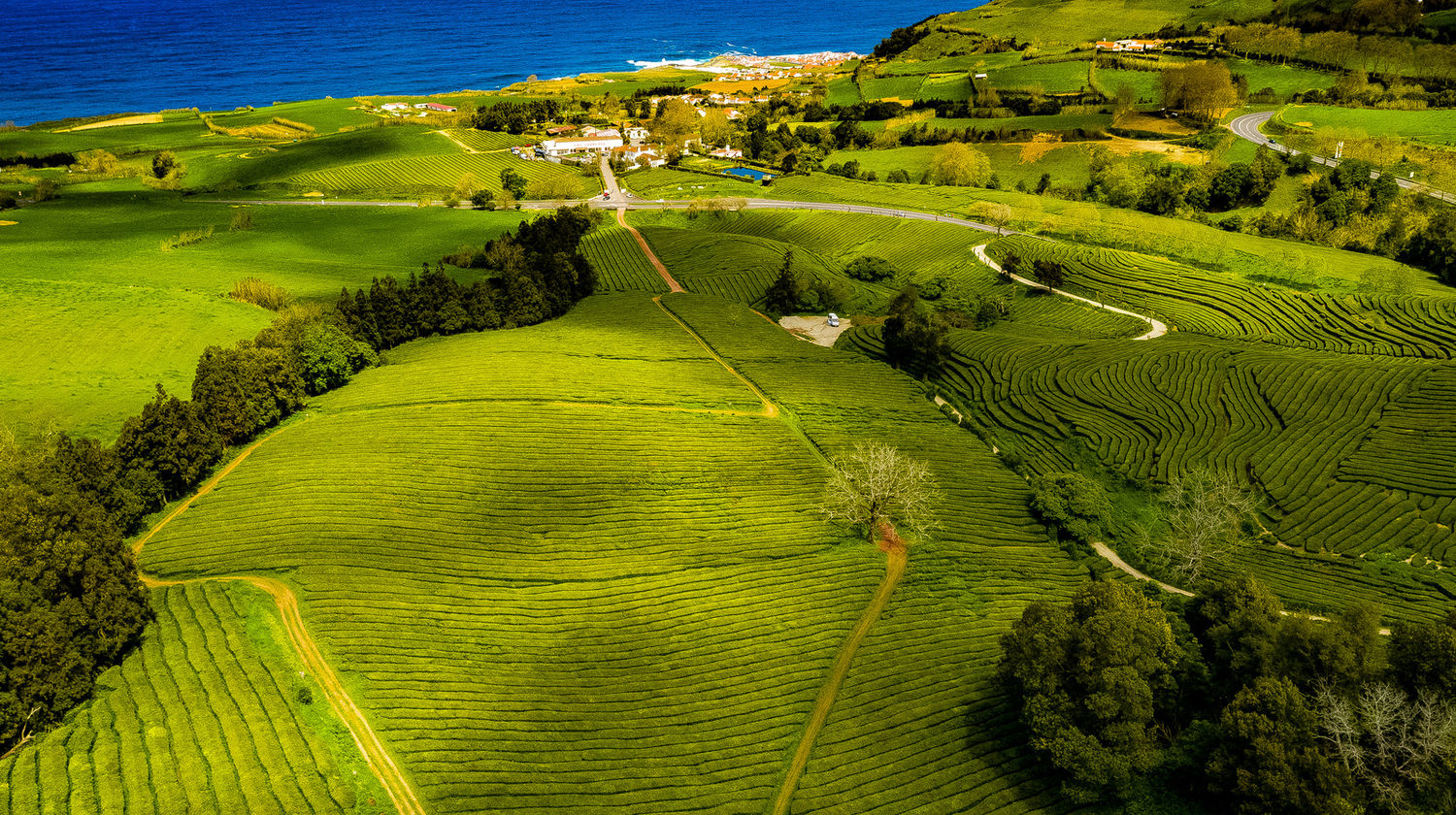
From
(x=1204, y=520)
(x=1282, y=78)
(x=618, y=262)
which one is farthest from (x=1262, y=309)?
(x=1282, y=78)

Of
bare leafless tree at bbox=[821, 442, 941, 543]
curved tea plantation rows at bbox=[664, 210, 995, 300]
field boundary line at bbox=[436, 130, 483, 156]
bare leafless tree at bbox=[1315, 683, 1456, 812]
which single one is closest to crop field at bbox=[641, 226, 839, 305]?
curved tea plantation rows at bbox=[664, 210, 995, 300]

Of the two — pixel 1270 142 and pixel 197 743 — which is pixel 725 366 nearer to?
pixel 197 743

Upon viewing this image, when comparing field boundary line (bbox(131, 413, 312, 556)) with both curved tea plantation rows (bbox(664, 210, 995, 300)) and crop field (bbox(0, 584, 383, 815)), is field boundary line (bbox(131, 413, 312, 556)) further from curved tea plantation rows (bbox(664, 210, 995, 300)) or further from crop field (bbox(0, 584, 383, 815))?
curved tea plantation rows (bbox(664, 210, 995, 300))

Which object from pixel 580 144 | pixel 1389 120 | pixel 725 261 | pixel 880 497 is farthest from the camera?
pixel 580 144

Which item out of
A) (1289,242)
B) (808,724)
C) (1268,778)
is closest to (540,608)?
(808,724)

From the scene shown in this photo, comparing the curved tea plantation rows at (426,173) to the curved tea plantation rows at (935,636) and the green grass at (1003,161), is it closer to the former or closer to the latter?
the green grass at (1003,161)

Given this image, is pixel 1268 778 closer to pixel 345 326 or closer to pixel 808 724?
pixel 808 724
